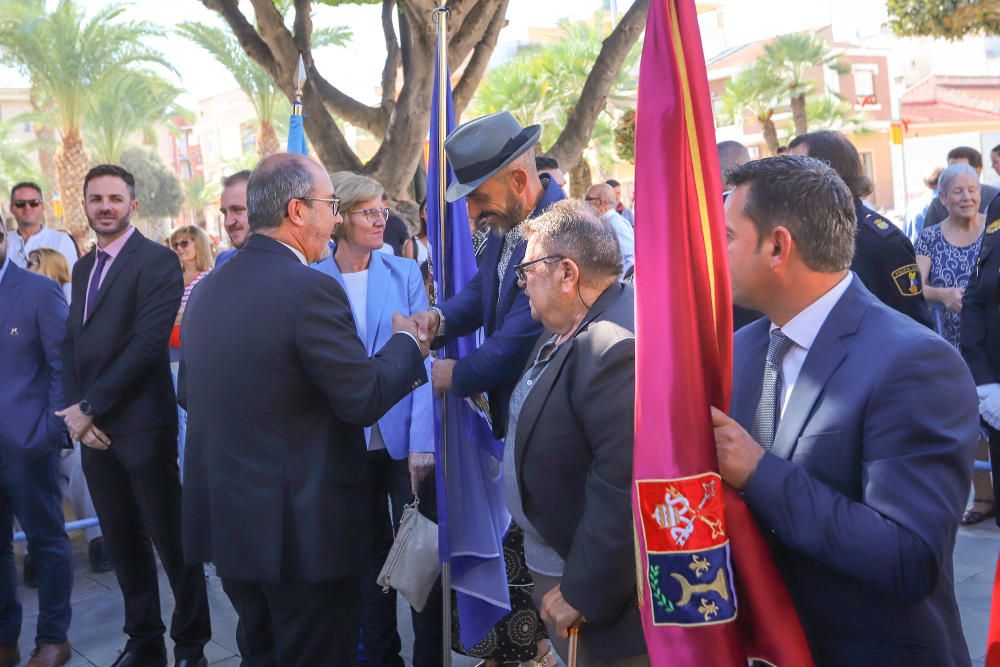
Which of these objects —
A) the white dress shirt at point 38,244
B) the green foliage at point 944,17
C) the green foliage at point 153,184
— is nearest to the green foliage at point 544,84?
the green foliage at point 944,17

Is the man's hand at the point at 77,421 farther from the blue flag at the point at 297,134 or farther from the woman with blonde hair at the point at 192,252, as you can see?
the woman with blonde hair at the point at 192,252

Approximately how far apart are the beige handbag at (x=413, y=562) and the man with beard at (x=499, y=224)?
58 centimetres

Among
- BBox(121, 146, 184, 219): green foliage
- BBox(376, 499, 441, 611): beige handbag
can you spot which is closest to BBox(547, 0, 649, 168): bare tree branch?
BBox(376, 499, 441, 611): beige handbag

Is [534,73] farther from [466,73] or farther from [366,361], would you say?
[366,361]

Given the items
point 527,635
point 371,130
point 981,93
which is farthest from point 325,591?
point 981,93

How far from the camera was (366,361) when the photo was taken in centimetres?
324

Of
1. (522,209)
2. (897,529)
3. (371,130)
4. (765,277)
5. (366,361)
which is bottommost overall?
(897,529)

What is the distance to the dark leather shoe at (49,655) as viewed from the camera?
4.74m

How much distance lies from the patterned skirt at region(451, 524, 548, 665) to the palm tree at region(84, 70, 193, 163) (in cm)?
3186

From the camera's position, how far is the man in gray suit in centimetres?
250

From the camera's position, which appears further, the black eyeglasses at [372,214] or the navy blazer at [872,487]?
the black eyeglasses at [372,214]

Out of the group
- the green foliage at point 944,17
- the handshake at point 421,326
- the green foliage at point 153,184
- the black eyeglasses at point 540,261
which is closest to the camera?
the black eyeglasses at point 540,261

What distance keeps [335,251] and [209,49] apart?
89.0ft

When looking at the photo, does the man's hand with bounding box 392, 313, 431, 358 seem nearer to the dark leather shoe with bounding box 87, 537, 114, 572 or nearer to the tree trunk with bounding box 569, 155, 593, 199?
the dark leather shoe with bounding box 87, 537, 114, 572
